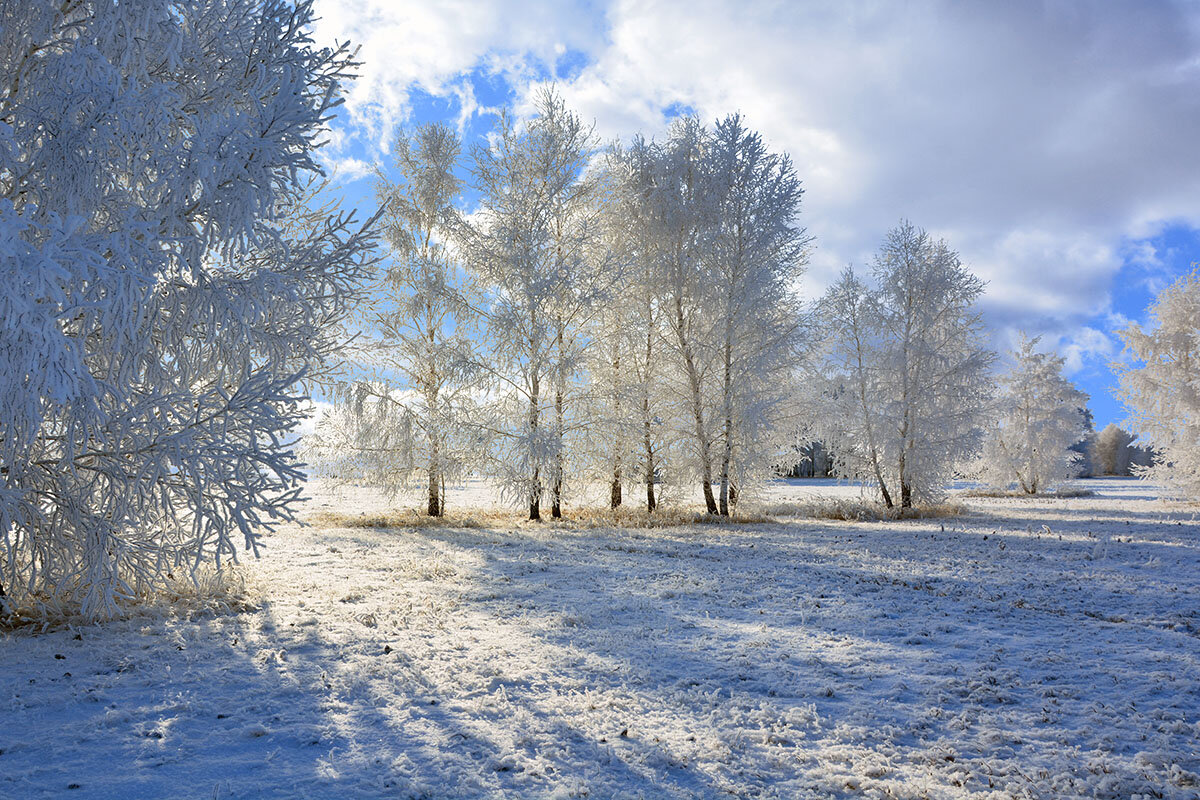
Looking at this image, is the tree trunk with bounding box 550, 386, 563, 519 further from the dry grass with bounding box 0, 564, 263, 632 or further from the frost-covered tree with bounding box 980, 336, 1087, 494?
the frost-covered tree with bounding box 980, 336, 1087, 494

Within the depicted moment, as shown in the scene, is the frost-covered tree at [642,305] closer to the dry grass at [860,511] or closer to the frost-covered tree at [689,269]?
the frost-covered tree at [689,269]

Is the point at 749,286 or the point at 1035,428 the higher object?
the point at 749,286

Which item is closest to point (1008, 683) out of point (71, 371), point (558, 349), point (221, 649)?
point (221, 649)

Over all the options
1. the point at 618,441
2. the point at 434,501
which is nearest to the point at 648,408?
the point at 618,441

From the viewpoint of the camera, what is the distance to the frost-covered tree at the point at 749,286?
1452cm

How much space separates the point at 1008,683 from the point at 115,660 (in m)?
6.52

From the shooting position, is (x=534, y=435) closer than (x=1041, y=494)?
Yes

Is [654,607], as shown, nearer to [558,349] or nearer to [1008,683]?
[1008,683]

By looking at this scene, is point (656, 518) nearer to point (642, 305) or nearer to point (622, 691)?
point (642, 305)

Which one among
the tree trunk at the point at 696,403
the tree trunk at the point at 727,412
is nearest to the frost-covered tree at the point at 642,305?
the tree trunk at the point at 696,403

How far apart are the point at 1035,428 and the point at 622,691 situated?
29.2 metres

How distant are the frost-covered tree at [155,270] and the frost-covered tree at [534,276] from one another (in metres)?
7.73

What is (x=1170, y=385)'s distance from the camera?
18531 mm

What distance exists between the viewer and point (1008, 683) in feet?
14.1
